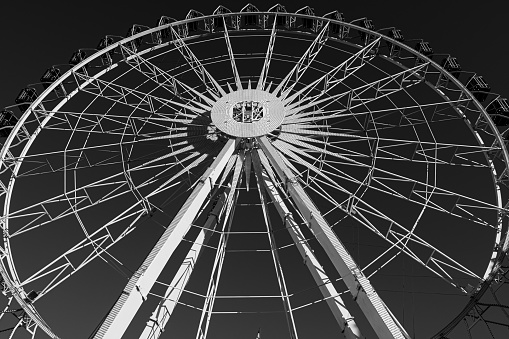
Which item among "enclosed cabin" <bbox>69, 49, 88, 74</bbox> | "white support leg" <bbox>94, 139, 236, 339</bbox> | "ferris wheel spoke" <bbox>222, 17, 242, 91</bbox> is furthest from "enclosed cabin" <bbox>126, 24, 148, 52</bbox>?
"white support leg" <bbox>94, 139, 236, 339</bbox>

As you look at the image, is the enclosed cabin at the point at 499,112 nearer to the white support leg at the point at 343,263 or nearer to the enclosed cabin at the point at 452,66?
the enclosed cabin at the point at 452,66

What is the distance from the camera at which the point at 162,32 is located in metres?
27.7

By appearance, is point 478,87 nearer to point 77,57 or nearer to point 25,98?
point 77,57

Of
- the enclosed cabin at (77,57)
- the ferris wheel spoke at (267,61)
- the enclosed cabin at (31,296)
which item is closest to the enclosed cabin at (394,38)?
the ferris wheel spoke at (267,61)

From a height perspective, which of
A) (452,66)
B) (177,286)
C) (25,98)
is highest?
(452,66)

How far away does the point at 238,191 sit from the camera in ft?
73.6

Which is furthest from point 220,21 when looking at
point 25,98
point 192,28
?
point 25,98

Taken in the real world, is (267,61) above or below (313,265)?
above

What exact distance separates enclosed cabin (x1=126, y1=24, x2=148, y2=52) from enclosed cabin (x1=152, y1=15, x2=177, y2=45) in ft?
2.33

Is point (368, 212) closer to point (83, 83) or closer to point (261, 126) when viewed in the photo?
point (261, 126)

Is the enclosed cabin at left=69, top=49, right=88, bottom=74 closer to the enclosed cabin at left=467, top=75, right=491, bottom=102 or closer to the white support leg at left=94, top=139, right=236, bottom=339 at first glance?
the white support leg at left=94, top=139, right=236, bottom=339

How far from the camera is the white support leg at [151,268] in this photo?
14445 millimetres

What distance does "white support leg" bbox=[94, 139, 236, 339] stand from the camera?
47.4 feet

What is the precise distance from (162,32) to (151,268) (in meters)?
15.9
